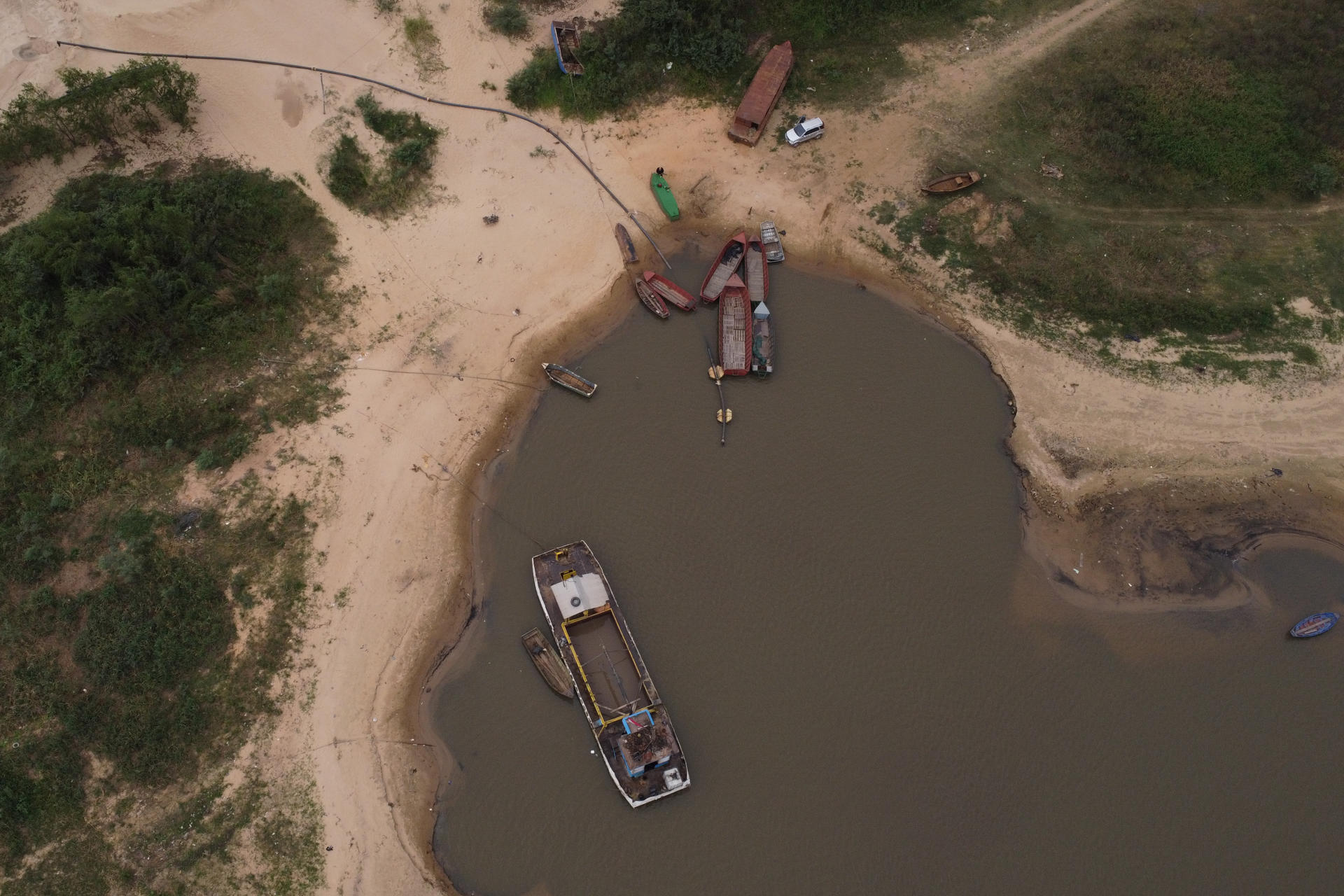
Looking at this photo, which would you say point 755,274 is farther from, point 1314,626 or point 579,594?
point 1314,626

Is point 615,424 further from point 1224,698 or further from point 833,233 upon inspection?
point 1224,698

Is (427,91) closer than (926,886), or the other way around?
(926,886)

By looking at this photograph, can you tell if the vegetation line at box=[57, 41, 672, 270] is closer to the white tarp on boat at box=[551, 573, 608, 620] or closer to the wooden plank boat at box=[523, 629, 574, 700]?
the white tarp on boat at box=[551, 573, 608, 620]

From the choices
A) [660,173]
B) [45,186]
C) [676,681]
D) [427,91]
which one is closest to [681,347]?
[660,173]

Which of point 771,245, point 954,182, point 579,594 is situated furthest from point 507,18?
point 579,594

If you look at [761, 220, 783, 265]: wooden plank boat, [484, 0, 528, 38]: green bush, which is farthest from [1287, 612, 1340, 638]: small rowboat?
[484, 0, 528, 38]: green bush

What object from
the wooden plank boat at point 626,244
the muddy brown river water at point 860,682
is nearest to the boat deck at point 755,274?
the muddy brown river water at point 860,682

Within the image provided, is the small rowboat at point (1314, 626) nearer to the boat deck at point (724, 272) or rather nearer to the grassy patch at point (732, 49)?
the boat deck at point (724, 272)
